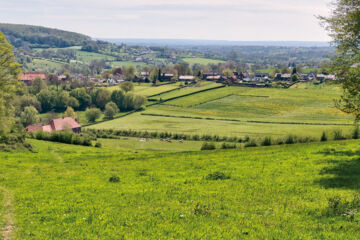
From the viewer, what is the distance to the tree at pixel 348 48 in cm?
2936

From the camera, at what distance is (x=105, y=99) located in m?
170

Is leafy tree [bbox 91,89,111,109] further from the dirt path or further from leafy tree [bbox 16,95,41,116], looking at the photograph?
the dirt path

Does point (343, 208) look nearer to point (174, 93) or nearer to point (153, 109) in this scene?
point (153, 109)

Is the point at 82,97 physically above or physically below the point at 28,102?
above

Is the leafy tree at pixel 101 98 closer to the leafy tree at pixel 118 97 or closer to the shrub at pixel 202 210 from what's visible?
the leafy tree at pixel 118 97

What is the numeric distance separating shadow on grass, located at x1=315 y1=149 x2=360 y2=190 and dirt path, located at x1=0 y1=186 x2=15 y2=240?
17797mm

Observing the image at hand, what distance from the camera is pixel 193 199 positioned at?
63.1 feet

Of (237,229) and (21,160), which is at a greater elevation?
(237,229)

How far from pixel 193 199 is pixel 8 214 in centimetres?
993

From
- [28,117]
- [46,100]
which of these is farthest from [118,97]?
[28,117]

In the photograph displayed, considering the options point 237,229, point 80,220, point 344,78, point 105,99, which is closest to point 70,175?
point 80,220

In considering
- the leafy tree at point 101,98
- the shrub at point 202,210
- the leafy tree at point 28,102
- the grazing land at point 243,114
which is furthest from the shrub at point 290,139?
the leafy tree at point 28,102

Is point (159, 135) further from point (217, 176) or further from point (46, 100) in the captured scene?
point (46, 100)

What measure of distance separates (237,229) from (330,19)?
24452 mm
